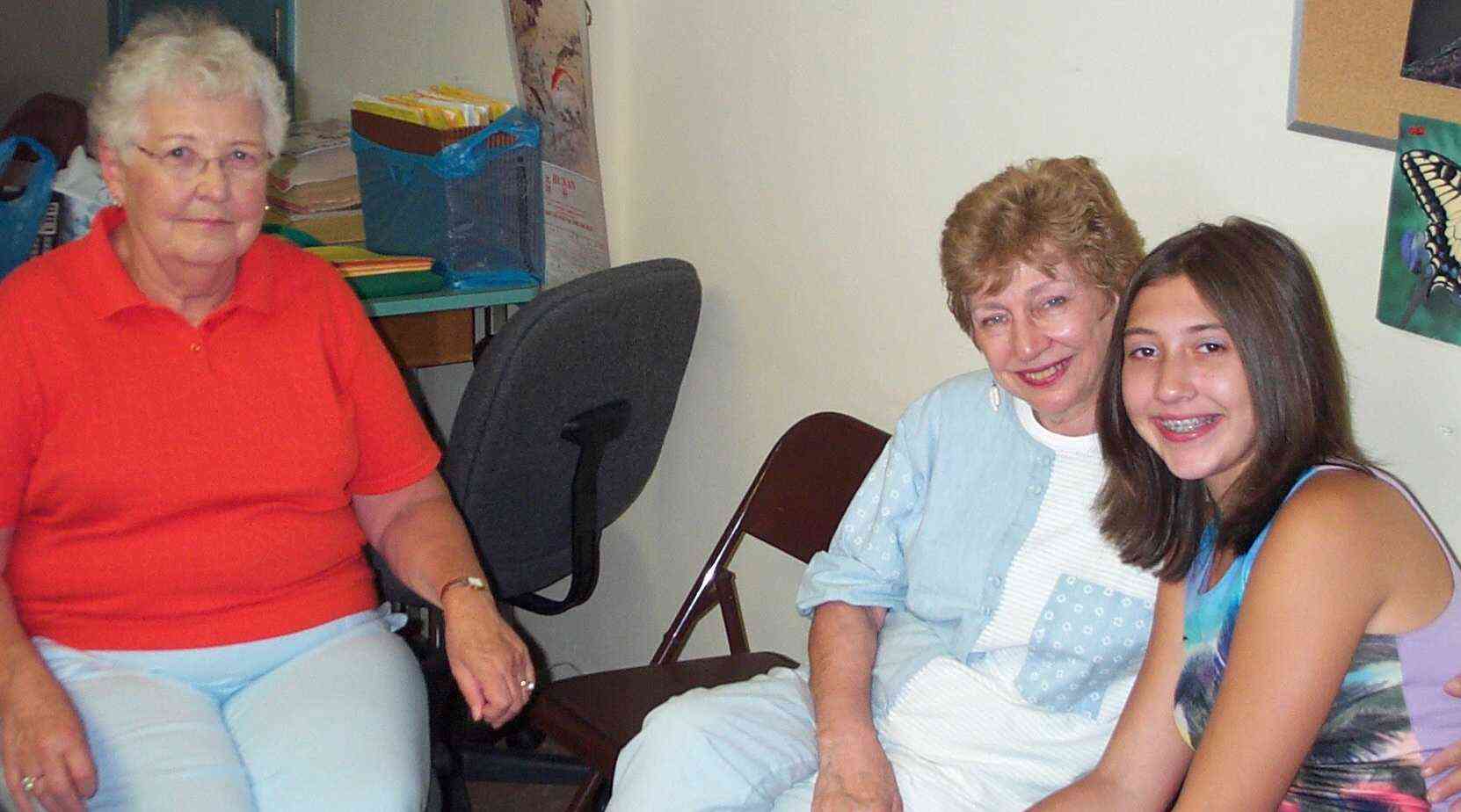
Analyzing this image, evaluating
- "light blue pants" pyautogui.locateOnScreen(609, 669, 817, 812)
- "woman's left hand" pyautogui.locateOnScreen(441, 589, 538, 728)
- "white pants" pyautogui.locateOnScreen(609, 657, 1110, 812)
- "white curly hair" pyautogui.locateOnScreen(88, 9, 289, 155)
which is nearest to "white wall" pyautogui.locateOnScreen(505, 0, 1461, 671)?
"white pants" pyautogui.locateOnScreen(609, 657, 1110, 812)

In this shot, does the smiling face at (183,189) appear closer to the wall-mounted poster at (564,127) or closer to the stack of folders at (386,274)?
the stack of folders at (386,274)

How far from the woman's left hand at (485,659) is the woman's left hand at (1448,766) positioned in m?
1.01

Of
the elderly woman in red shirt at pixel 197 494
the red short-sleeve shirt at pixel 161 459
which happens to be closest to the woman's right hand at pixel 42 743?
the elderly woman in red shirt at pixel 197 494

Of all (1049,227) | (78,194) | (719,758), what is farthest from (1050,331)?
(78,194)

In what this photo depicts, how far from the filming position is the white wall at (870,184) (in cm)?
157

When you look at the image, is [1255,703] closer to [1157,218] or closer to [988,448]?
[988,448]

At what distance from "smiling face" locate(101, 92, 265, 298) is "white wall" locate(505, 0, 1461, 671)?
91cm

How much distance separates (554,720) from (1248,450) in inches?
43.6

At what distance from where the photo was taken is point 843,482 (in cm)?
223

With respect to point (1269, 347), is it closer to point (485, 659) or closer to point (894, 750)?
point (894, 750)

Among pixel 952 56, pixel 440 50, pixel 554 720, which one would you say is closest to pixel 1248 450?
pixel 952 56

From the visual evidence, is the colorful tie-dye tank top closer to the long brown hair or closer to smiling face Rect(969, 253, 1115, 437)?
the long brown hair

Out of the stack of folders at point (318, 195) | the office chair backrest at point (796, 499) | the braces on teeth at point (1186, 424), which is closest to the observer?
the braces on teeth at point (1186, 424)

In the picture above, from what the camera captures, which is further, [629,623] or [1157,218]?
[629,623]
